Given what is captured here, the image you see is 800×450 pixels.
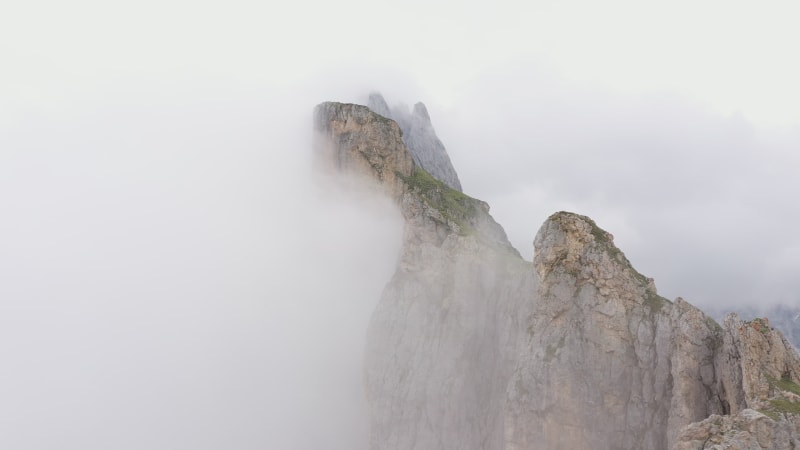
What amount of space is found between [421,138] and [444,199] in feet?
241

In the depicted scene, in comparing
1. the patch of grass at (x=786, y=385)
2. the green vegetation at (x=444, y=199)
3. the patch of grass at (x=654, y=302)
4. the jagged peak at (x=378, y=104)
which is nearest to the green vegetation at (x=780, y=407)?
the patch of grass at (x=786, y=385)

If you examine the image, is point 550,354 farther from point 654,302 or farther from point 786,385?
point 786,385

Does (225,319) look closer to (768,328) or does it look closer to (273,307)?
(273,307)

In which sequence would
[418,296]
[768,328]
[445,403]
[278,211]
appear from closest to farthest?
[768,328], [445,403], [418,296], [278,211]

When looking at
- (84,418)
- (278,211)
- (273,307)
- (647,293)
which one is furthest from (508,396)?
(84,418)

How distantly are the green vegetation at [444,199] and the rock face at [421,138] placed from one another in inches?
2033

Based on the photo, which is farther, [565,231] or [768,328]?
[565,231]

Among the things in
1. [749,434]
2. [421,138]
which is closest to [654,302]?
[749,434]

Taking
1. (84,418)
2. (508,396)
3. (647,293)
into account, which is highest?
(647,293)

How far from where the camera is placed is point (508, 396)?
65188 mm

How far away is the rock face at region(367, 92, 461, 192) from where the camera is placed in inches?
6427

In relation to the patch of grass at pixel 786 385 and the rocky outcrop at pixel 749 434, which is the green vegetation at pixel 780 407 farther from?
the rocky outcrop at pixel 749 434

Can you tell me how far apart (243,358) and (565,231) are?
118445 mm

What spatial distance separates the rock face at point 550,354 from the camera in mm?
50969
